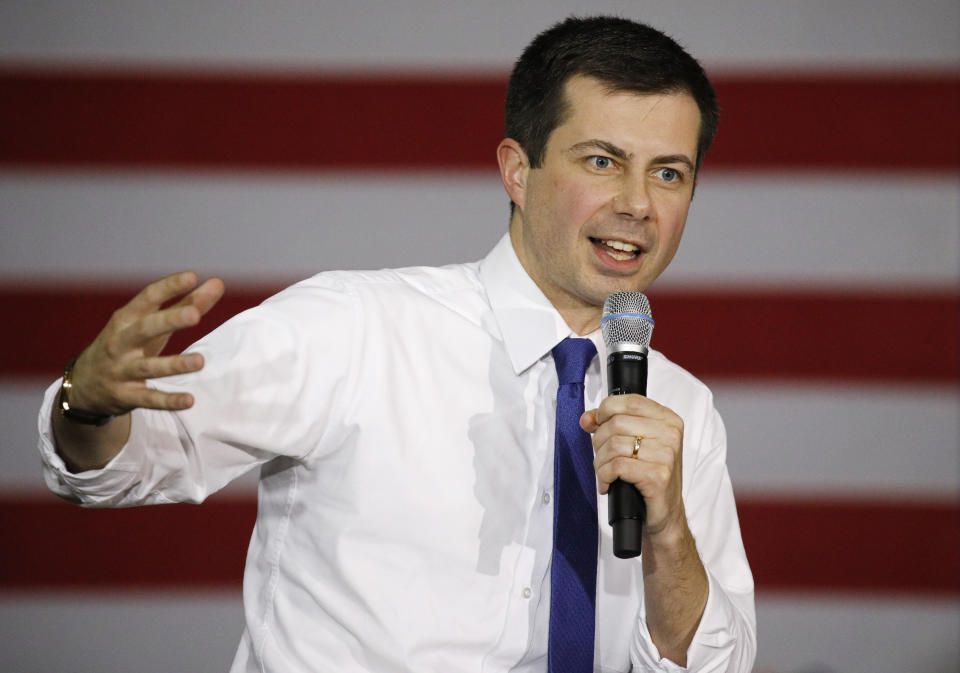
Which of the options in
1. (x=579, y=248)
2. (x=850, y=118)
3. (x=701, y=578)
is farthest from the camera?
(x=850, y=118)

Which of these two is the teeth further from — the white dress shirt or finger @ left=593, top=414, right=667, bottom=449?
finger @ left=593, top=414, right=667, bottom=449

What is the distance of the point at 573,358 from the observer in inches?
54.2

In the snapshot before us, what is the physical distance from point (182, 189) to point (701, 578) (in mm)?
1685

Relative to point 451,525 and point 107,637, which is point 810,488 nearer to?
point 451,525

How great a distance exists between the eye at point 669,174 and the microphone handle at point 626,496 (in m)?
0.42

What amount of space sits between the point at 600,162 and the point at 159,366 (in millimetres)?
752

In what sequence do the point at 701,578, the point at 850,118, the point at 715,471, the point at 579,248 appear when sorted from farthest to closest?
the point at 850,118
the point at 715,471
the point at 579,248
the point at 701,578

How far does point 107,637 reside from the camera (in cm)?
243

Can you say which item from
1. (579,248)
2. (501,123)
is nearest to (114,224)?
(501,123)

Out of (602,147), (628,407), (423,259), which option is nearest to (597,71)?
(602,147)

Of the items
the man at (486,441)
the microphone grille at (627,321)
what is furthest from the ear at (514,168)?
the microphone grille at (627,321)

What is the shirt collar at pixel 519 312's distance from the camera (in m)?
1.43

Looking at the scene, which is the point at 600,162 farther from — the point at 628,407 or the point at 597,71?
the point at 628,407

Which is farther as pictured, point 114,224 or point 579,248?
point 114,224
